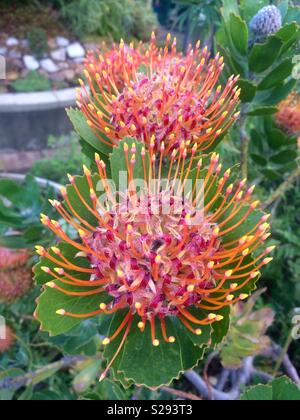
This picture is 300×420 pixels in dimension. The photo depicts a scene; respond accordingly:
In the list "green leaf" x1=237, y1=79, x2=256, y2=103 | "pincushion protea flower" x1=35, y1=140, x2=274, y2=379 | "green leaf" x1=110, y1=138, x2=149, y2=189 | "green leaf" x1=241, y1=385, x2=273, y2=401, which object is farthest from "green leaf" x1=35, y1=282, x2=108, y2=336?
"green leaf" x1=237, y1=79, x2=256, y2=103

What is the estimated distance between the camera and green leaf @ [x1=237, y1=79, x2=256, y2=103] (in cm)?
62

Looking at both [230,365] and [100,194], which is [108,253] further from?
[230,365]

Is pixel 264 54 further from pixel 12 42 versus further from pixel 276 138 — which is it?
pixel 12 42

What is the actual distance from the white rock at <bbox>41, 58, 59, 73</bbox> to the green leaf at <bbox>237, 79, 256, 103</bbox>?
2262 millimetres

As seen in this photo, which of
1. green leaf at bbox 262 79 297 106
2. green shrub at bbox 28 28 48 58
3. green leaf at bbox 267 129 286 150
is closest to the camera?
green leaf at bbox 262 79 297 106

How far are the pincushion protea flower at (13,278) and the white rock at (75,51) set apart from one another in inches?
81.7

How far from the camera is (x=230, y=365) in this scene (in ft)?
2.81

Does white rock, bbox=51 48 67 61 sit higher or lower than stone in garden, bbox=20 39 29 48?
lower

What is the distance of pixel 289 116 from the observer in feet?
2.93

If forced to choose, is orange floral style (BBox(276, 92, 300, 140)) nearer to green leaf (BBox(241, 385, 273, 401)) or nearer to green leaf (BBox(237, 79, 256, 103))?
green leaf (BBox(237, 79, 256, 103))

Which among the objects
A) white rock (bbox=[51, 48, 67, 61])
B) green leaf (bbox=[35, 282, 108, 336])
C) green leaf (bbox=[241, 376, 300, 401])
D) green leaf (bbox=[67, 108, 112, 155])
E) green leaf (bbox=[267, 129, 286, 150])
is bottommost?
white rock (bbox=[51, 48, 67, 61])

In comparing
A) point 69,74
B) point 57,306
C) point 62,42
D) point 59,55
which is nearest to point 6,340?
point 57,306

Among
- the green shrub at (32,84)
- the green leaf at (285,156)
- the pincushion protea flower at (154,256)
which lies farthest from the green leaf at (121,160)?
the green shrub at (32,84)

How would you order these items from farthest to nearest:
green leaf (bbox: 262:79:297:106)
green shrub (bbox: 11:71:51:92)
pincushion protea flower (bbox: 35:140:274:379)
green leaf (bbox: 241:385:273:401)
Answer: green shrub (bbox: 11:71:51:92)
green leaf (bbox: 262:79:297:106)
green leaf (bbox: 241:385:273:401)
pincushion protea flower (bbox: 35:140:274:379)
